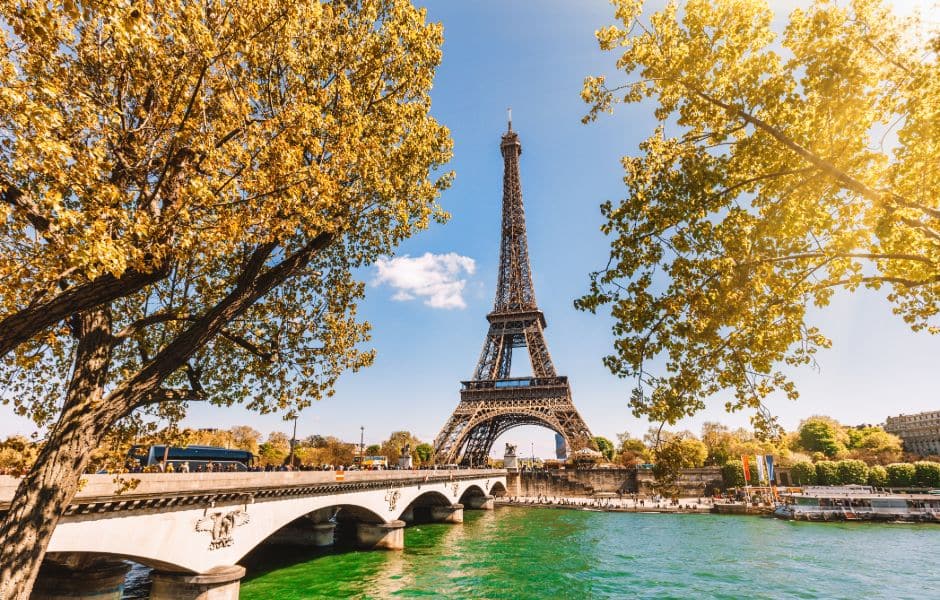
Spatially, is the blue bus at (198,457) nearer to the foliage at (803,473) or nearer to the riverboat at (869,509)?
the riverboat at (869,509)

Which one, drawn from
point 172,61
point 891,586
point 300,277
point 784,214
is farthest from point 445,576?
point 172,61

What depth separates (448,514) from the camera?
132 ft

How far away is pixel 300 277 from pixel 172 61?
572cm

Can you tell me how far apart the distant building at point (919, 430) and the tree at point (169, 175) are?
453ft

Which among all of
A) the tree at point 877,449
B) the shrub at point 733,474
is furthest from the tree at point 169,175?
the tree at point 877,449

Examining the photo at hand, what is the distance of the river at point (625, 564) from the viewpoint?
18.5m


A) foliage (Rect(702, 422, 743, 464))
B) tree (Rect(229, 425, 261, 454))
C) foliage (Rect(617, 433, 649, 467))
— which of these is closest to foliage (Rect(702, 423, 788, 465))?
foliage (Rect(702, 422, 743, 464))

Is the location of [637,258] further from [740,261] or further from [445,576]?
[445,576]

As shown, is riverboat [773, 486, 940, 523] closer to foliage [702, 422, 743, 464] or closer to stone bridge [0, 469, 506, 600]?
foliage [702, 422, 743, 464]

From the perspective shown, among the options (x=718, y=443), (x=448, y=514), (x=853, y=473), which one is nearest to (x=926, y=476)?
(x=853, y=473)

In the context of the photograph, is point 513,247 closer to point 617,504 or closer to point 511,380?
point 511,380

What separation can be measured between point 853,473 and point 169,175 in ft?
224

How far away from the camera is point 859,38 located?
6344 millimetres

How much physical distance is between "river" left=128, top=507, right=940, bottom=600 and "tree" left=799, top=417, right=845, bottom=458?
40.0 metres
